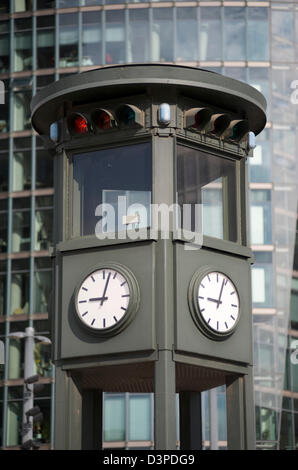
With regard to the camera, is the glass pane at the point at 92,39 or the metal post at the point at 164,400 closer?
the metal post at the point at 164,400

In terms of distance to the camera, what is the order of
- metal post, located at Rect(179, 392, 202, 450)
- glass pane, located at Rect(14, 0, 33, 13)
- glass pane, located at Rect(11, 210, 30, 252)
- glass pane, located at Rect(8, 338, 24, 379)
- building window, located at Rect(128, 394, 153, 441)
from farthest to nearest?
glass pane, located at Rect(14, 0, 33, 13) → glass pane, located at Rect(11, 210, 30, 252) → glass pane, located at Rect(8, 338, 24, 379) → building window, located at Rect(128, 394, 153, 441) → metal post, located at Rect(179, 392, 202, 450)

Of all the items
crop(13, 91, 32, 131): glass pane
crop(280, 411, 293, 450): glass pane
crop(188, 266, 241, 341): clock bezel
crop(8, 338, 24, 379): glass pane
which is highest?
crop(13, 91, 32, 131): glass pane

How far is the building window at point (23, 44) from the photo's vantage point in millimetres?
66438

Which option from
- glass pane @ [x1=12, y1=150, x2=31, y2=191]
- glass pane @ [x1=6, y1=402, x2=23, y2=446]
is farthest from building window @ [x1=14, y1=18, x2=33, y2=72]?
glass pane @ [x1=6, y1=402, x2=23, y2=446]

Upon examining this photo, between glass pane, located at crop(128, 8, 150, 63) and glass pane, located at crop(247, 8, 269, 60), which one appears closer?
glass pane, located at crop(128, 8, 150, 63)

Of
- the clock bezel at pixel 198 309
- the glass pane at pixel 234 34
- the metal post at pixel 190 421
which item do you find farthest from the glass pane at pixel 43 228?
the clock bezel at pixel 198 309

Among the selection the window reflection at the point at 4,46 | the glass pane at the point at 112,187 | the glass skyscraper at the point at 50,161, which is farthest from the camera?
the window reflection at the point at 4,46

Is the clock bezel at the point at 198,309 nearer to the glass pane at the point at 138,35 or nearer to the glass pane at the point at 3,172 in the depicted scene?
the glass pane at the point at 138,35

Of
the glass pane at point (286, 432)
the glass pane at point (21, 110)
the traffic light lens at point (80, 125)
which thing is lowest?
the glass pane at point (286, 432)

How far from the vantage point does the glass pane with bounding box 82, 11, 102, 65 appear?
6525cm

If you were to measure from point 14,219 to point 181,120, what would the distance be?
47.6 m

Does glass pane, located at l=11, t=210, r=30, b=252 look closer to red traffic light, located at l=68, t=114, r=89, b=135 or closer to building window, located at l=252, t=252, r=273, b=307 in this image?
building window, located at l=252, t=252, r=273, b=307

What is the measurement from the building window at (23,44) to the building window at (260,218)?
14321 mm

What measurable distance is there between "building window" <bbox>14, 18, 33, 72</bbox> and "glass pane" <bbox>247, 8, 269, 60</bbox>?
12.0 m
